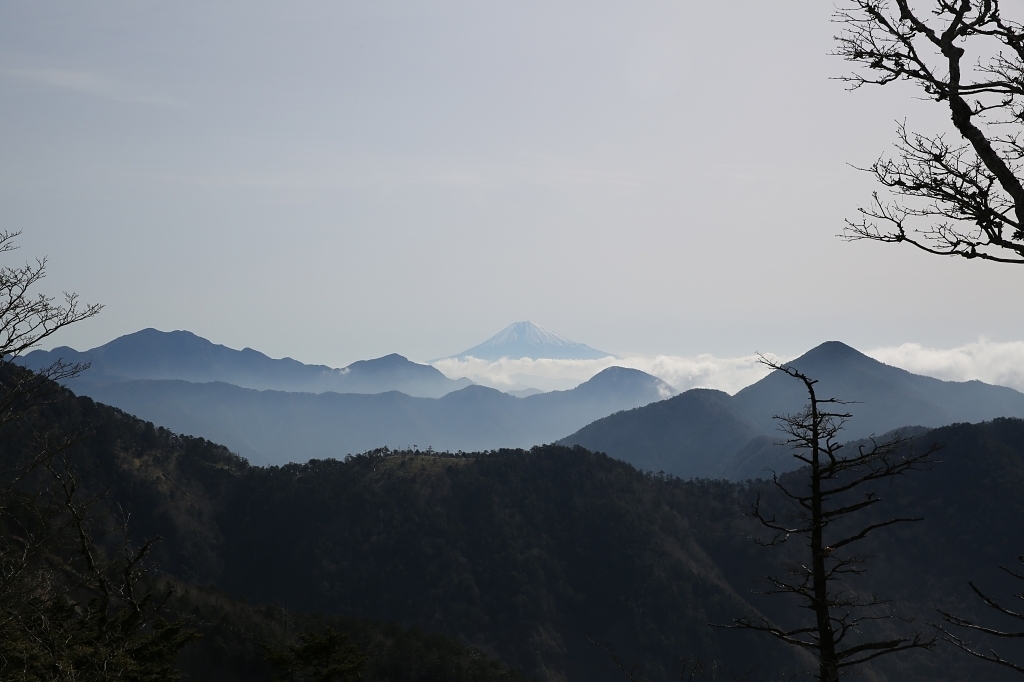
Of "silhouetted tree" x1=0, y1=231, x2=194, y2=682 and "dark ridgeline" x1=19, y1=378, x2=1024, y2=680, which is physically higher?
"silhouetted tree" x1=0, y1=231, x2=194, y2=682

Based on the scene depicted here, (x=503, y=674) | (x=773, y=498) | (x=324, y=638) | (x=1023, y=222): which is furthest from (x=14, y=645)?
(x=773, y=498)

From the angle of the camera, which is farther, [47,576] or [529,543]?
[529,543]

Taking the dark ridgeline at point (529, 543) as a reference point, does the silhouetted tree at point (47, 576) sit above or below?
above

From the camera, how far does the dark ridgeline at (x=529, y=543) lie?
11488cm

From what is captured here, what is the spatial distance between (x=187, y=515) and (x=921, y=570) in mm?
138269

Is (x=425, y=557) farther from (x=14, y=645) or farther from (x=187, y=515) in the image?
(x=14, y=645)

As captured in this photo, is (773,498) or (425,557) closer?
(425,557)

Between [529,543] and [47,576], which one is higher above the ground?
[47,576]

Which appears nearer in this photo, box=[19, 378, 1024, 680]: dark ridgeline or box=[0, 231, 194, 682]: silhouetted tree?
box=[0, 231, 194, 682]: silhouetted tree

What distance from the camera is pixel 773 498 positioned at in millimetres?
134000

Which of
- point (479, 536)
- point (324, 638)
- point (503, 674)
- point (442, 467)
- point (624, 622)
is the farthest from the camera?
point (442, 467)

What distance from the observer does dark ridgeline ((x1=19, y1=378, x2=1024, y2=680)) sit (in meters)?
115

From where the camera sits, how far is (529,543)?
13112 centimetres

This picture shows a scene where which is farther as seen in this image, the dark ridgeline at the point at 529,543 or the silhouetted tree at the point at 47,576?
the dark ridgeline at the point at 529,543
